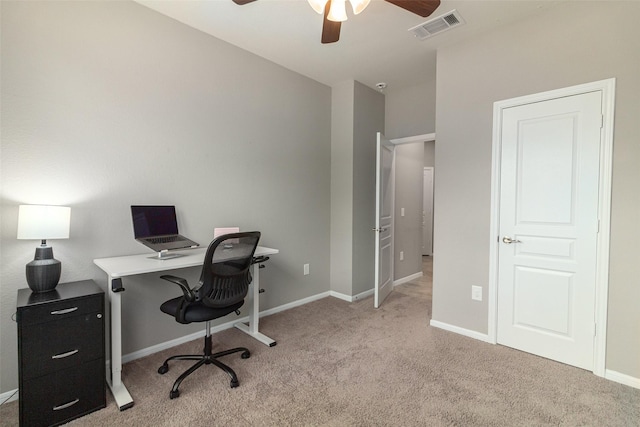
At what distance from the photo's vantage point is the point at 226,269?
207cm

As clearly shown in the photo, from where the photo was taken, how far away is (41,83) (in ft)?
6.43

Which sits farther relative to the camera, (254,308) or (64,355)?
(254,308)

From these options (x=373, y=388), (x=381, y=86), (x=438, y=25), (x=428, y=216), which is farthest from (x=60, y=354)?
(x=428, y=216)

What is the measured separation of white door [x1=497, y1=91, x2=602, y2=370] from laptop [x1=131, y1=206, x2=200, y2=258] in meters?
2.63

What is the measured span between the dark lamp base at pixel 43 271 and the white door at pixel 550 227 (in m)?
3.24

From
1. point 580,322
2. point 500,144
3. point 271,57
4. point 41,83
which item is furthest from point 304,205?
point 580,322

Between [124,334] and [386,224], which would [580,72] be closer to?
[386,224]

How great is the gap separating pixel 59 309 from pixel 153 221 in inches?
33.3

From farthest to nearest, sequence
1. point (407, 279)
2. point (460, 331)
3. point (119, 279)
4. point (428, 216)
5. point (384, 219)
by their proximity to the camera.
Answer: point (428, 216) < point (407, 279) < point (384, 219) < point (460, 331) < point (119, 279)

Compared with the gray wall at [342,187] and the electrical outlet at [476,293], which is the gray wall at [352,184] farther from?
the electrical outlet at [476,293]

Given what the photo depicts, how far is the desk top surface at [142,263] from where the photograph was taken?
1.83 meters

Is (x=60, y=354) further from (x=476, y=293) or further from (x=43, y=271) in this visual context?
(x=476, y=293)

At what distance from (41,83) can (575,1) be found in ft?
12.2

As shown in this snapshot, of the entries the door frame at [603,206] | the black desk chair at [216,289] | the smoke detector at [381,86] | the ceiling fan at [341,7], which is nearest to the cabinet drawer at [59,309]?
the black desk chair at [216,289]
